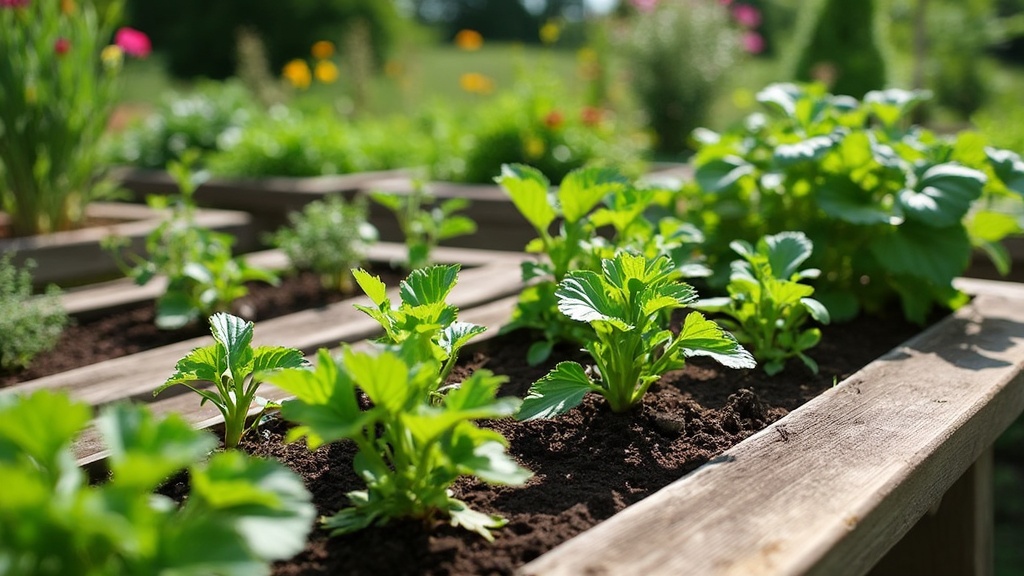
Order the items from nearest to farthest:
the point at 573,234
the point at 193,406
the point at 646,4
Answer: the point at 193,406, the point at 573,234, the point at 646,4

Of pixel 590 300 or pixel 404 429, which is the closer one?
pixel 404 429

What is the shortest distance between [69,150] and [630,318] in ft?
8.78

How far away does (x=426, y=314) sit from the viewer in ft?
4.63

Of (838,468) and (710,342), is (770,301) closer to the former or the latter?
(710,342)

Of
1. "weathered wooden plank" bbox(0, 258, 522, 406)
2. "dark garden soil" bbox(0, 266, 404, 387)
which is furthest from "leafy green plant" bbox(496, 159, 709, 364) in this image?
"dark garden soil" bbox(0, 266, 404, 387)

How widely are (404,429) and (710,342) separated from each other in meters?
0.58

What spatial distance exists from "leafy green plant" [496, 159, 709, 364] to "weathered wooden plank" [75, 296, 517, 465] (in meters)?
0.18

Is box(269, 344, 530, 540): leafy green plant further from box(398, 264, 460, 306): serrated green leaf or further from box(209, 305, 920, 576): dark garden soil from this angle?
box(398, 264, 460, 306): serrated green leaf

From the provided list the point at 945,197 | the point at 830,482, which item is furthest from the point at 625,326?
the point at 945,197

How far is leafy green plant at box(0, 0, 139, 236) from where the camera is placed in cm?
321

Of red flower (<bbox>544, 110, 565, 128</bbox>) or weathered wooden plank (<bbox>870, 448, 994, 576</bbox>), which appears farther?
red flower (<bbox>544, 110, 565, 128</bbox>)

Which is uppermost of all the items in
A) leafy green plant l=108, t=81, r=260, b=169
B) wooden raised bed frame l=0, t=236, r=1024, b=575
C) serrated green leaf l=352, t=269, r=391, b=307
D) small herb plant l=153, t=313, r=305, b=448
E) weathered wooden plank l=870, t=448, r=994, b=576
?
leafy green plant l=108, t=81, r=260, b=169

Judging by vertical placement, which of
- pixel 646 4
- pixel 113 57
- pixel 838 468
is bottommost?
pixel 838 468

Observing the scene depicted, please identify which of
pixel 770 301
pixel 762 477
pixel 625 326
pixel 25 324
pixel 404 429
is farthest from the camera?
pixel 25 324
